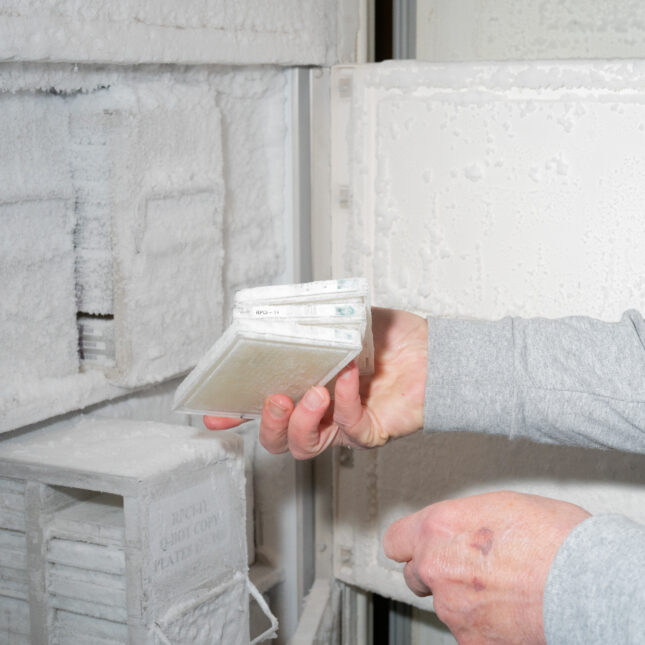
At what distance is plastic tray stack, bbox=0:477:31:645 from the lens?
3.86ft

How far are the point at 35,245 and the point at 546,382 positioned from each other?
0.70 m

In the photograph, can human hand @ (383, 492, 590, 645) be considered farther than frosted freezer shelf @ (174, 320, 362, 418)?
No

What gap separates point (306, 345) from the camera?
1006 millimetres

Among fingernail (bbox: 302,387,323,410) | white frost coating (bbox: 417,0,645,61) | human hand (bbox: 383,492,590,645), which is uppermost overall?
white frost coating (bbox: 417,0,645,61)

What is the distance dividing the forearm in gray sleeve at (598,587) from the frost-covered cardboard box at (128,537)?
50 cm

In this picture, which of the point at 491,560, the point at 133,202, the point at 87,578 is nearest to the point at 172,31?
the point at 133,202

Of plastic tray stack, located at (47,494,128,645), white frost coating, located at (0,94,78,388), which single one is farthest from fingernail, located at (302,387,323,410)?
white frost coating, located at (0,94,78,388)

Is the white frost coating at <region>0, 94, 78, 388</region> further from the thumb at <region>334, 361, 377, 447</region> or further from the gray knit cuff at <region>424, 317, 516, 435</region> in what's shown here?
the gray knit cuff at <region>424, 317, 516, 435</region>

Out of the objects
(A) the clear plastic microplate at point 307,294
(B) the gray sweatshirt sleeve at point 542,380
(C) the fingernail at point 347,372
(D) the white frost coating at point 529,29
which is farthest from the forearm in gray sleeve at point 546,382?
(D) the white frost coating at point 529,29

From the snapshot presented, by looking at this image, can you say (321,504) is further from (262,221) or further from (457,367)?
(457,367)

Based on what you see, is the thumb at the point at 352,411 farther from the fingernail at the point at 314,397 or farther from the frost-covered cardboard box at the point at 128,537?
the frost-covered cardboard box at the point at 128,537

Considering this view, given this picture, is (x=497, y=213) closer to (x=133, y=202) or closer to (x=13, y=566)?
(x=133, y=202)

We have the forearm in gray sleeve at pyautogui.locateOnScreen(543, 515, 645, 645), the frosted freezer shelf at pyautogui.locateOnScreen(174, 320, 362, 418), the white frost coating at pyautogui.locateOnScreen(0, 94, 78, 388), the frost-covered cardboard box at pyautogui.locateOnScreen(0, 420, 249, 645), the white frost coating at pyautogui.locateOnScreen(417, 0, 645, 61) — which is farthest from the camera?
the white frost coating at pyautogui.locateOnScreen(417, 0, 645, 61)

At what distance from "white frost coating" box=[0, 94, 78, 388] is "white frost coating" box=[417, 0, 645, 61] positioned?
92 centimetres
